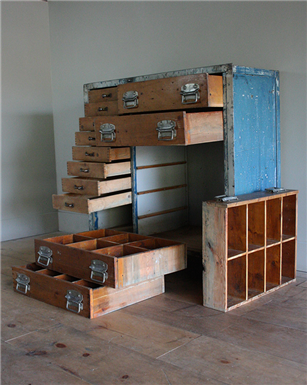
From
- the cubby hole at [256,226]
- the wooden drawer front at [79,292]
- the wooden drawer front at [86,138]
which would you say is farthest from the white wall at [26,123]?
the cubby hole at [256,226]

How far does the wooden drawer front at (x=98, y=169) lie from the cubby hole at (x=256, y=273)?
109 centimetres

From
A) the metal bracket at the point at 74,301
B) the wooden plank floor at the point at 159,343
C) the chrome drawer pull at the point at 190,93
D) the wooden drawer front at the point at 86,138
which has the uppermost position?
the chrome drawer pull at the point at 190,93

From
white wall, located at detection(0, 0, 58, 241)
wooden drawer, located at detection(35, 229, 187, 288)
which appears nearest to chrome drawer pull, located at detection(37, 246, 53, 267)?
wooden drawer, located at detection(35, 229, 187, 288)

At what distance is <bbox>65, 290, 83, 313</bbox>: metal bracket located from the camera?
249cm

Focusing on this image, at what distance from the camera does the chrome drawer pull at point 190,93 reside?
241 cm

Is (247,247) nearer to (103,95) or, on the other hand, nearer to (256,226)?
(256,226)

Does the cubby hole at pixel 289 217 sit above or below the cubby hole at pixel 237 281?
above

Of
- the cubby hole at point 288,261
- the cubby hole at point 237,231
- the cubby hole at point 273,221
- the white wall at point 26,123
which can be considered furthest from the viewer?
the white wall at point 26,123

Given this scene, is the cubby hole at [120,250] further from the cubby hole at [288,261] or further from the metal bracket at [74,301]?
the cubby hole at [288,261]

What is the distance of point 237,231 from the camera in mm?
2648

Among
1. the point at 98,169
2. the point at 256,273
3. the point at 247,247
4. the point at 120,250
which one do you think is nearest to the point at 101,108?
the point at 98,169

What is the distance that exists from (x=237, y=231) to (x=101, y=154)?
1.08 m

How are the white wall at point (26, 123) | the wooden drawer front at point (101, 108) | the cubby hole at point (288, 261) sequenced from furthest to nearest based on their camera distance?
1. the white wall at point (26, 123)
2. the wooden drawer front at point (101, 108)
3. the cubby hole at point (288, 261)

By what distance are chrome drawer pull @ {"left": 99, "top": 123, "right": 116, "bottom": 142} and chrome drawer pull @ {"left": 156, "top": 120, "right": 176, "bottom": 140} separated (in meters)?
0.42
